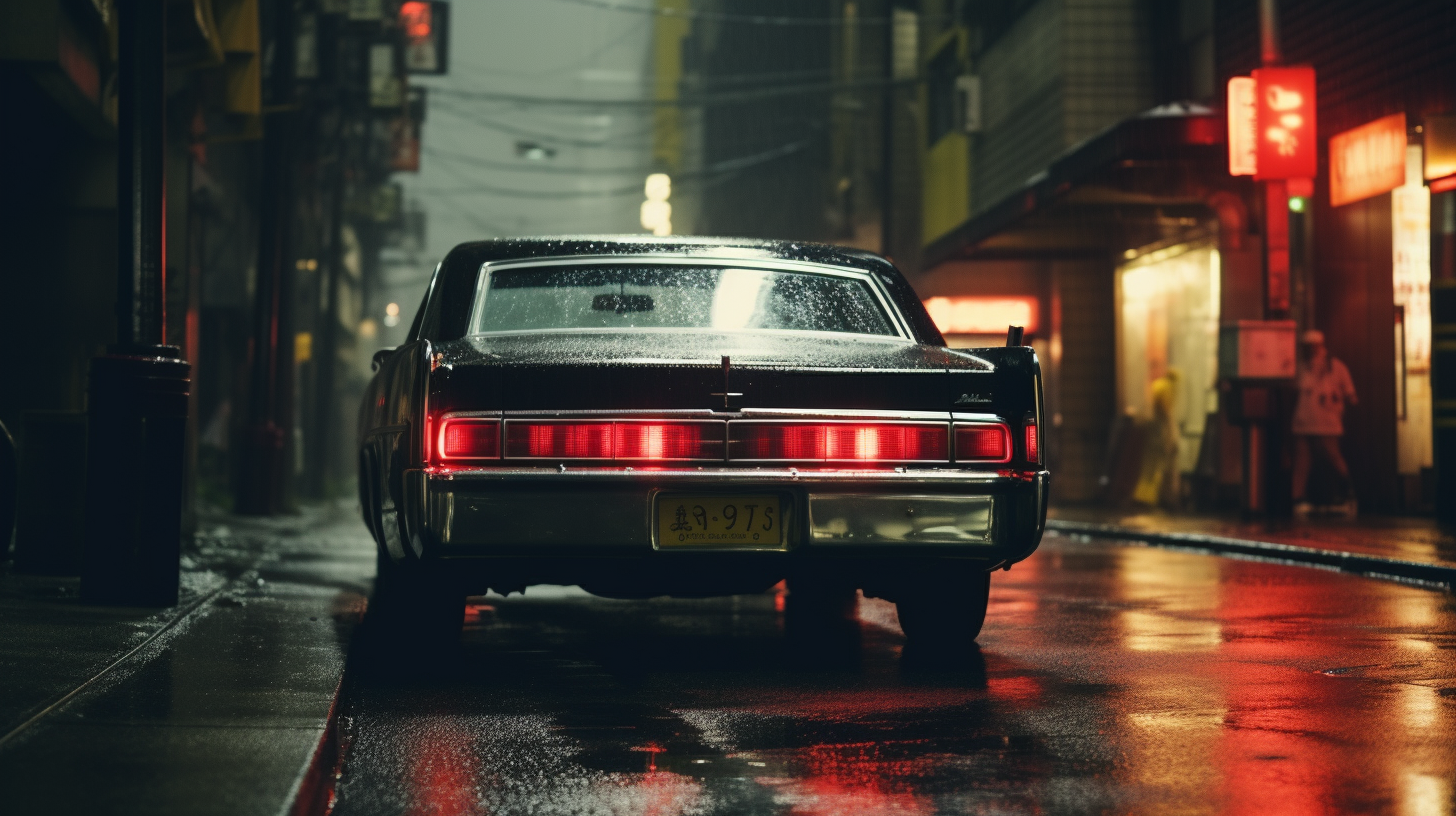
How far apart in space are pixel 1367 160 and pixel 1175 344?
18.5ft

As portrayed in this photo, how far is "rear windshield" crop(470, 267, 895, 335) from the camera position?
22.5 feet

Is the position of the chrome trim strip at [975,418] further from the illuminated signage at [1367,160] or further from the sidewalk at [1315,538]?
the illuminated signage at [1367,160]

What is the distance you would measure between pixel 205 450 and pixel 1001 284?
1162 cm

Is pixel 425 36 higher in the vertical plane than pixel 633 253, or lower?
higher

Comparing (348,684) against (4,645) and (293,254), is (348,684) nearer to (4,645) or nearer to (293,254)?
(4,645)

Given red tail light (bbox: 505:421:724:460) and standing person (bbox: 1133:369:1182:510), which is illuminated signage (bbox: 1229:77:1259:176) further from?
red tail light (bbox: 505:421:724:460)

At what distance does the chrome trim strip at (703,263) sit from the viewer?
709 cm

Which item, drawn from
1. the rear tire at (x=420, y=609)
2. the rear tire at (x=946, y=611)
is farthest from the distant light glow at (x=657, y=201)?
the rear tire at (x=420, y=609)

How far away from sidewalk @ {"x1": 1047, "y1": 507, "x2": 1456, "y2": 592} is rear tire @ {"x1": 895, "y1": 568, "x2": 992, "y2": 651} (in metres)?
4.32

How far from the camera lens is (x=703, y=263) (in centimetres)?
716

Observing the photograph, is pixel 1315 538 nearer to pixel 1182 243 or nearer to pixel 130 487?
pixel 1182 243

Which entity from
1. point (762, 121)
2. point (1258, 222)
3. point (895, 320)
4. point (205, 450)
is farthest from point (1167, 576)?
point (762, 121)

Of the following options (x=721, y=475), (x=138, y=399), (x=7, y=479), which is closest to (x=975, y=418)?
(x=721, y=475)

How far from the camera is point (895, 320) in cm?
715
